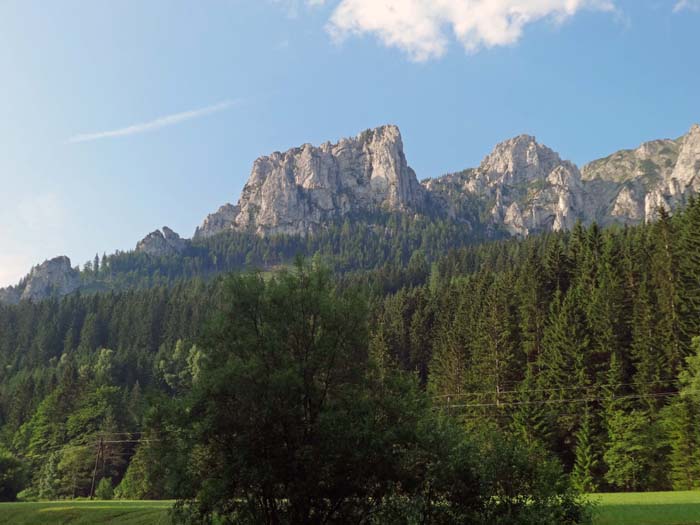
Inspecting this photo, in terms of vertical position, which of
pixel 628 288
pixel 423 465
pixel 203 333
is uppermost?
pixel 628 288

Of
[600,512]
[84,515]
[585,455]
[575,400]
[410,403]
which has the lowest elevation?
[84,515]

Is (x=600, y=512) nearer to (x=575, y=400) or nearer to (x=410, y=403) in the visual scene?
(x=410, y=403)

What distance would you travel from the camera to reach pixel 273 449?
27375mm

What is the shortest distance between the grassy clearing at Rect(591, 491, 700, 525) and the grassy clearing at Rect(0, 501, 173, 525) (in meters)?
26.0

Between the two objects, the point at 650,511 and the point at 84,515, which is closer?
the point at 650,511

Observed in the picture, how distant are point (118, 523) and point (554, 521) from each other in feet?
93.9

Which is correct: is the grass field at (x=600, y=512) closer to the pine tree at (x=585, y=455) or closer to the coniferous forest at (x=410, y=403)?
the coniferous forest at (x=410, y=403)

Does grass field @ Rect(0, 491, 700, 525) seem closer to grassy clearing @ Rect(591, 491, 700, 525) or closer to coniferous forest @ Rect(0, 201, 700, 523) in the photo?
grassy clearing @ Rect(591, 491, 700, 525)

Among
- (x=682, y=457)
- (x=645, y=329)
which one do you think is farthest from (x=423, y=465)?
(x=645, y=329)

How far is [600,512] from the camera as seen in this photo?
28.5 meters

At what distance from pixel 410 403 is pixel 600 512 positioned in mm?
11190

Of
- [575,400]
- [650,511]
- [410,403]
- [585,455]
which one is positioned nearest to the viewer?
[650,511]

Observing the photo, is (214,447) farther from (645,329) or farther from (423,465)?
(645,329)

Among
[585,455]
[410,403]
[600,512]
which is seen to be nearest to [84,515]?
[410,403]
